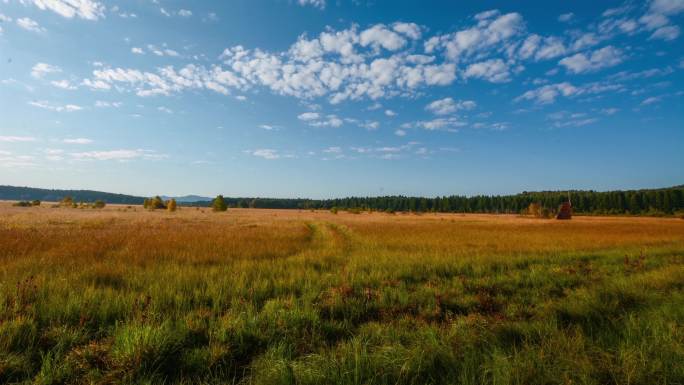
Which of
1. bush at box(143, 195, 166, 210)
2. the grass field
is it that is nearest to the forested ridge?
bush at box(143, 195, 166, 210)

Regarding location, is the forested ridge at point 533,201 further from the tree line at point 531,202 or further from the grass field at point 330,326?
the grass field at point 330,326

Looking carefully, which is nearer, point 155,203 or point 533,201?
point 155,203

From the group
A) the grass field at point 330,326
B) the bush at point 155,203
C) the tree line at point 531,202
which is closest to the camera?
the grass field at point 330,326

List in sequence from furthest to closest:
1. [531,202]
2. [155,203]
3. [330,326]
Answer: [531,202]
[155,203]
[330,326]

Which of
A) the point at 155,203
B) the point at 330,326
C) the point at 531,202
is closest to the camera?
the point at 330,326

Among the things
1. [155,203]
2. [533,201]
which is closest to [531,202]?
[533,201]

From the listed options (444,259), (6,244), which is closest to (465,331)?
(444,259)

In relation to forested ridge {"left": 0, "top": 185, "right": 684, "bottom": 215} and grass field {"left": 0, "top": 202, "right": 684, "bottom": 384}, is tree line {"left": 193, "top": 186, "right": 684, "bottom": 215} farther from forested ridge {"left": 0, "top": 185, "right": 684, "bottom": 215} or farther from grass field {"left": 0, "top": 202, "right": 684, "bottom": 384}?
grass field {"left": 0, "top": 202, "right": 684, "bottom": 384}

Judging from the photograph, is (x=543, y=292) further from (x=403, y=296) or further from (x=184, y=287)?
(x=184, y=287)

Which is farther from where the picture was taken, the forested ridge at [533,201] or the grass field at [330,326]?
the forested ridge at [533,201]

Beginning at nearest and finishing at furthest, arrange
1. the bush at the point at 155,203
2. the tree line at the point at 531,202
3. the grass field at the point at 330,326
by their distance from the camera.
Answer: the grass field at the point at 330,326
the bush at the point at 155,203
the tree line at the point at 531,202

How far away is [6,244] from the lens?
1029 centimetres

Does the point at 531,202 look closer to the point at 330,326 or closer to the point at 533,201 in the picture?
the point at 533,201

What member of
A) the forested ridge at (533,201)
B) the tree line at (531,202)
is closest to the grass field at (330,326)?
the tree line at (531,202)
